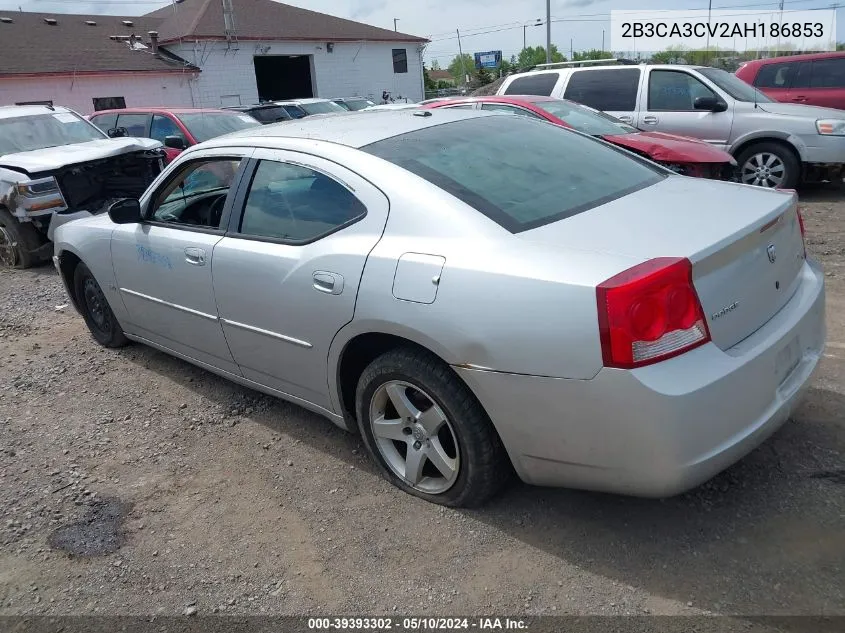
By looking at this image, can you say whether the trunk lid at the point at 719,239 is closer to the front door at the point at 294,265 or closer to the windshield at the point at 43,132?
the front door at the point at 294,265

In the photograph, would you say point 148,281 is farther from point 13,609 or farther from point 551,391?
point 551,391

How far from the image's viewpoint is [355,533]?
9.67 feet

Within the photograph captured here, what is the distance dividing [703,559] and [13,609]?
104 inches

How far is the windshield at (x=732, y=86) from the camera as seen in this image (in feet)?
29.4

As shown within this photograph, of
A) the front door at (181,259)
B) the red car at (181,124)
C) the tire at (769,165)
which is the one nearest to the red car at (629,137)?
the tire at (769,165)

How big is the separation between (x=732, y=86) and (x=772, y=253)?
7569 millimetres

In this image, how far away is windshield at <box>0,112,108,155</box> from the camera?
897cm

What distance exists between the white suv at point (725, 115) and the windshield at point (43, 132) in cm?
658

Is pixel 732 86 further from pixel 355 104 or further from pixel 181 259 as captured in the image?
pixel 355 104

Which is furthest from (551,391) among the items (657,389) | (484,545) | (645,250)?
(484,545)

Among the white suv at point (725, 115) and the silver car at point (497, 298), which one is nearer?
the silver car at point (497, 298)

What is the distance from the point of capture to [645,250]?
2.42 metres

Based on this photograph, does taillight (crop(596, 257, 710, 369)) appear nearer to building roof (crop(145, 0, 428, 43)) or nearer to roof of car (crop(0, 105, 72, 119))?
roof of car (crop(0, 105, 72, 119))

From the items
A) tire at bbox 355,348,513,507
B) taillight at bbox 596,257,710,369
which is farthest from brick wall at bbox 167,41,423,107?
taillight at bbox 596,257,710,369
